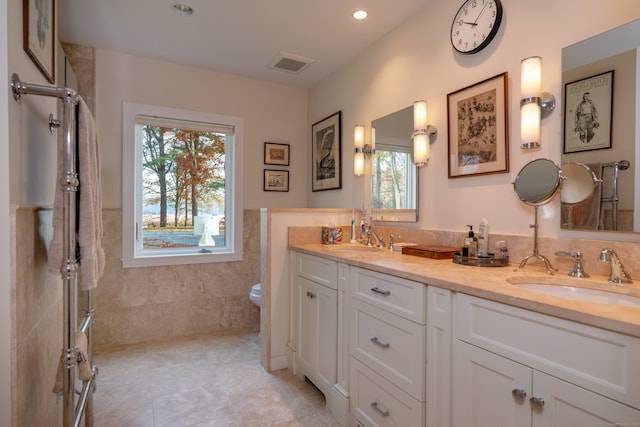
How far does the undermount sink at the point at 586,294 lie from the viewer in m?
1.08

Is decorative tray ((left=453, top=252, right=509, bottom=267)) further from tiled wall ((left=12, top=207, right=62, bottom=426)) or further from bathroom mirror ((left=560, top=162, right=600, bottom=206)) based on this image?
tiled wall ((left=12, top=207, right=62, bottom=426))

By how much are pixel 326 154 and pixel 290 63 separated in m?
0.88

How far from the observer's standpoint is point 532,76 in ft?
4.77

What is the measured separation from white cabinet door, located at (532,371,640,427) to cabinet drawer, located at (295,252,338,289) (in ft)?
3.55

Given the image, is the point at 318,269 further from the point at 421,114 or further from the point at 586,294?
the point at 586,294

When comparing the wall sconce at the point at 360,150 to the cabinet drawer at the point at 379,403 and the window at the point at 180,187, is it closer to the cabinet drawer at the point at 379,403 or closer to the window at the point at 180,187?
the window at the point at 180,187

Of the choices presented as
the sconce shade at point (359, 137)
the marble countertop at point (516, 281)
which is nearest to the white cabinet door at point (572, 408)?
the marble countertop at point (516, 281)

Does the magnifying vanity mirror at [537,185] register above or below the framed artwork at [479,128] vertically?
below

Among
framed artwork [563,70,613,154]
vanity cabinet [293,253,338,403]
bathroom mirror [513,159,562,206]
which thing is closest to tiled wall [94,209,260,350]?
vanity cabinet [293,253,338,403]

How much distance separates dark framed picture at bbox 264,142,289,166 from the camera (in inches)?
130

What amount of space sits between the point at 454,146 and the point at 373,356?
4.18ft

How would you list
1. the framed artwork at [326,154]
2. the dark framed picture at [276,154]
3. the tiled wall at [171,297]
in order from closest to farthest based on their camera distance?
the tiled wall at [171,297], the framed artwork at [326,154], the dark framed picture at [276,154]

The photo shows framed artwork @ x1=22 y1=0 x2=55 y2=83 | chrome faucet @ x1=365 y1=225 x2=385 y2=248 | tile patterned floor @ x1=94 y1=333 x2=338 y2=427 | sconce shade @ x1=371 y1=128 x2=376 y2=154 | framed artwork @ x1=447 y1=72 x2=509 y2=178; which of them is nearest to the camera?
framed artwork @ x1=22 y1=0 x2=55 y2=83

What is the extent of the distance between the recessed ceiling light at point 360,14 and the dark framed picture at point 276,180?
1.64m
